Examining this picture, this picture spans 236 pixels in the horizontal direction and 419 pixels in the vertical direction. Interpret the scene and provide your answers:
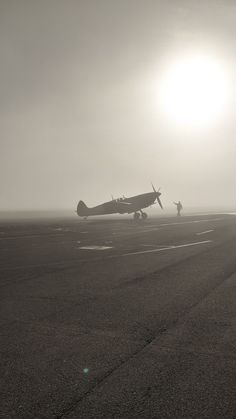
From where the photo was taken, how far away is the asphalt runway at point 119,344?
4.29 m

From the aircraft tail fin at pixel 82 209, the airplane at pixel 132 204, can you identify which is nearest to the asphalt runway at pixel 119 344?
the airplane at pixel 132 204

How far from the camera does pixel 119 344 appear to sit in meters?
6.16

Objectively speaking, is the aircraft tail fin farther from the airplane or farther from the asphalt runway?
the asphalt runway

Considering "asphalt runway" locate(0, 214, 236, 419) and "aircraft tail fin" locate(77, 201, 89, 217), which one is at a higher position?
"aircraft tail fin" locate(77, 201, 89, 217)

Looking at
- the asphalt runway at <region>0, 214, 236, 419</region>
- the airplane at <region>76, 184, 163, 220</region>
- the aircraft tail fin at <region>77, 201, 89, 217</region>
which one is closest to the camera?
the asphalt runway at <region>0, 214, 236, 419</region>

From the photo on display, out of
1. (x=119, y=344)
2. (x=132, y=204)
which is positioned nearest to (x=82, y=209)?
(x=132, y=204)

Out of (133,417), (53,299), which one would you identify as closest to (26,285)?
(53,299)

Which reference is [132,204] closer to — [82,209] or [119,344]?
[82,209]

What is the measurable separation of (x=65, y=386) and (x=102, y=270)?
8813mm

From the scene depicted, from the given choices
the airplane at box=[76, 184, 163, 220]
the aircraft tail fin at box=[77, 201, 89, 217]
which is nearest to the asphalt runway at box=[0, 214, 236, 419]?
the airplane at box=[76, 184, 163, 220]

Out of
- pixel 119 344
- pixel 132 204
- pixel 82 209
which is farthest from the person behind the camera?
pixel 82 209

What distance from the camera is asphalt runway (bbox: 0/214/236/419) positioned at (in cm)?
429

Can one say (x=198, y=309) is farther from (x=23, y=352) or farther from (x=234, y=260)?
(x=234, y=260)

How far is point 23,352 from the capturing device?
5.85 m
